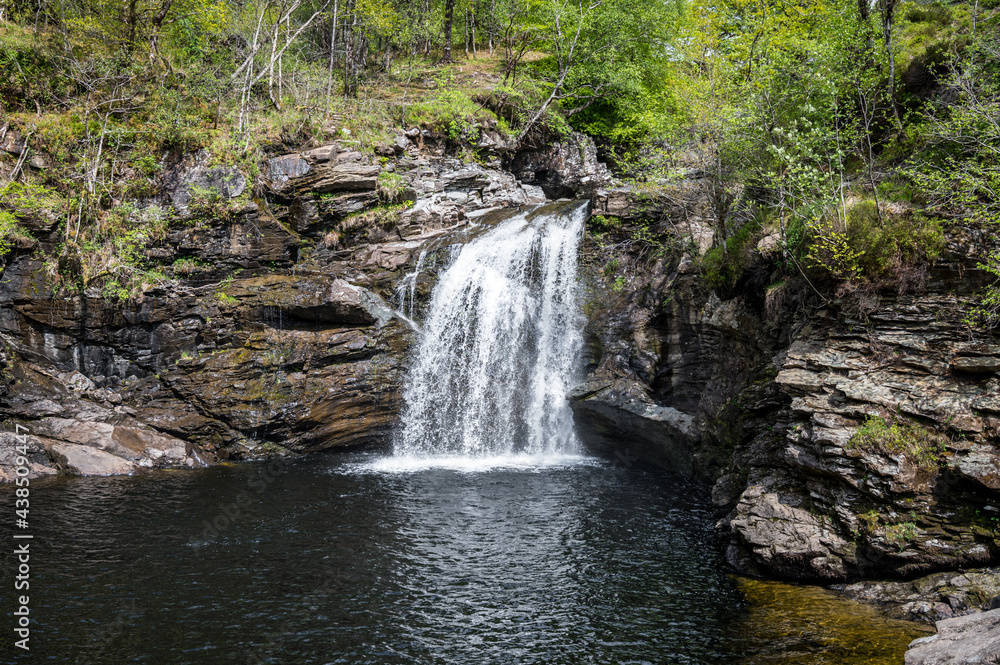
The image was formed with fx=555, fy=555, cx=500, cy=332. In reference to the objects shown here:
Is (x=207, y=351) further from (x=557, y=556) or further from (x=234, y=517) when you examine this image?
(x=557, y=556)

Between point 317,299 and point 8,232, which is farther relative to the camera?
point 317,299

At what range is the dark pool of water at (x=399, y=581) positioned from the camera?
7297mm

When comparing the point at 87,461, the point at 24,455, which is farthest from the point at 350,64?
the point at 24,455

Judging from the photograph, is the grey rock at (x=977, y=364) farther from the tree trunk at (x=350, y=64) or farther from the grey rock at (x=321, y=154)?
the tree trunk at (x=350, y=64)

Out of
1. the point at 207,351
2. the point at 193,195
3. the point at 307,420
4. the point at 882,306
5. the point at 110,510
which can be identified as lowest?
the point at 110,510

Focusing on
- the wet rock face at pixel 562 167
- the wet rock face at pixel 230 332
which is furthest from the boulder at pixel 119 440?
the wet rock face at pixel 562 167

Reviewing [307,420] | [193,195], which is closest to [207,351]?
[307,420]

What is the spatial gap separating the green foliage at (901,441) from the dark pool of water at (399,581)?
97.0 inches

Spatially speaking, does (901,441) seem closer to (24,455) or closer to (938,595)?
(938,595)

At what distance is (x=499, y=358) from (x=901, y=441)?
40.0 ft

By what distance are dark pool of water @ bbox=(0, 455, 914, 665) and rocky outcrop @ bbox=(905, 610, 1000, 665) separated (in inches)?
17.5

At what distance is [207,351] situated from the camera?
1828 centimetres

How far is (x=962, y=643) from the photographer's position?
230 inches

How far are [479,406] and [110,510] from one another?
1035 centimetres
